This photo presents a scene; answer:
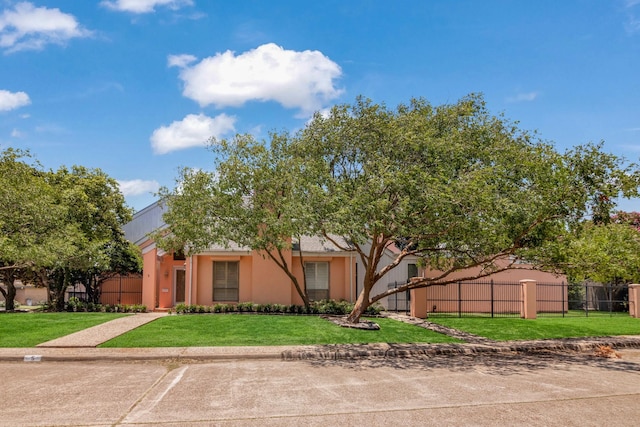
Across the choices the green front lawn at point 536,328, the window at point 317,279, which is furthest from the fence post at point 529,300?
the window at point 317,279

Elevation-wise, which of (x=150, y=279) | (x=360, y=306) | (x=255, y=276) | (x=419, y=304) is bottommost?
(x=419, y=304)

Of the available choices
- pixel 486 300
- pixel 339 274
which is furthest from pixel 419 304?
pixel 486 300

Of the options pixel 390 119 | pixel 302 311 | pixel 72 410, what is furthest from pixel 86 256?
pixel 72 410

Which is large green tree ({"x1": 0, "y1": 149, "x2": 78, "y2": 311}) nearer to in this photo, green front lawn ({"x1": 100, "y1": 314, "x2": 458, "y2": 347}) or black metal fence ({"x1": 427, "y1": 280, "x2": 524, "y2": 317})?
green front lawn ({"x1": 100, "y1": 314, "x2": 458, "y2": 347})

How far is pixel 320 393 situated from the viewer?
874 cm

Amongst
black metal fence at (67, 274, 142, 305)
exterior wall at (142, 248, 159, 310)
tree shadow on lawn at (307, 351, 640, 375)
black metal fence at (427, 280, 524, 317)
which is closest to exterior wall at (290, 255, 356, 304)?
black metal fence at (427, 280, 524, 317)

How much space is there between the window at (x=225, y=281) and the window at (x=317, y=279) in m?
3.25

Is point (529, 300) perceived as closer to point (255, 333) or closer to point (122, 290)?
point (255, 333)

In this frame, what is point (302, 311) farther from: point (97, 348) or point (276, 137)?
point (97, 348)

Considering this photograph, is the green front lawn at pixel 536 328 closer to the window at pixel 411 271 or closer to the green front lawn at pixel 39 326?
the window at pixel 411 271

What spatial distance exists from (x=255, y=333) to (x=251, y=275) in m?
8.65

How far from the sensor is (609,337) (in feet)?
57.3

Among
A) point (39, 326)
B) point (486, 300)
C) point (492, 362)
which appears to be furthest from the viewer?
point (486, 300)

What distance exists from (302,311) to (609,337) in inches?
425
